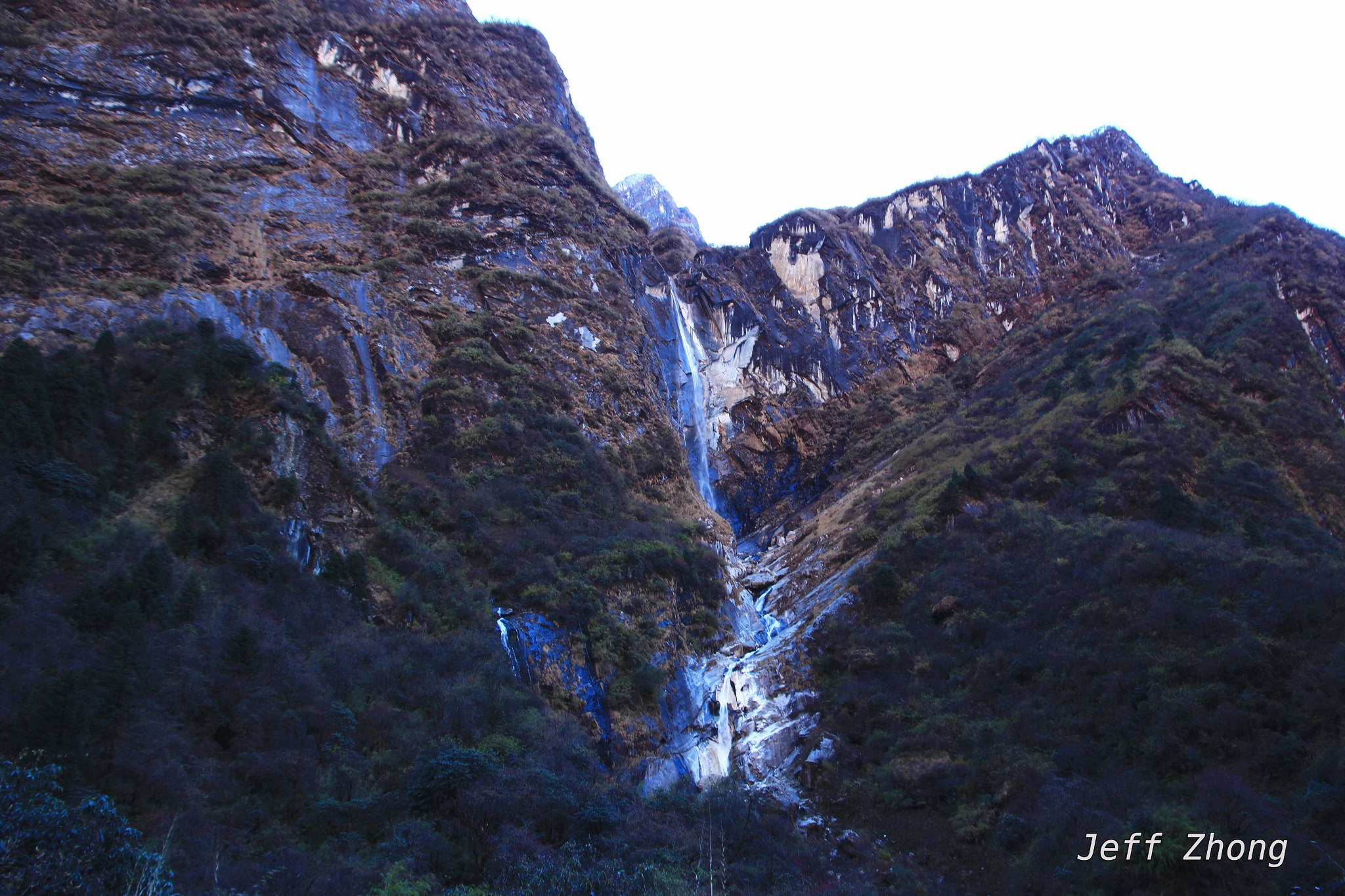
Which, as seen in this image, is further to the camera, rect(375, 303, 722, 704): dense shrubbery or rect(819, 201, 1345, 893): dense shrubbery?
rect(375, 303, 722, 704): dense shrubbery

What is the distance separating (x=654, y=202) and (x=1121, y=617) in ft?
421

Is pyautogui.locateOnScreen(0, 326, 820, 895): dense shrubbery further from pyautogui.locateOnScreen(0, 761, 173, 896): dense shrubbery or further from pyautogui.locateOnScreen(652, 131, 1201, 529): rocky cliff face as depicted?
pyautogui.locateOnScreen(652, 131, 1201, 529): rocky cliff face

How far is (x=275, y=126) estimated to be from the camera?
119 ft

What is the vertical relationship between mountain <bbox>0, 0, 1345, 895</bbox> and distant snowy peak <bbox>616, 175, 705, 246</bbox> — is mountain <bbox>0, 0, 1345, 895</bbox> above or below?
below

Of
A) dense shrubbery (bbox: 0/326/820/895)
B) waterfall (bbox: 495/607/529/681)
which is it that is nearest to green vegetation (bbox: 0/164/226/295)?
dense shrubbery (bbox: 0/326/820/895)

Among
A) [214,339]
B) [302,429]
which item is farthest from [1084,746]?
[214,339]

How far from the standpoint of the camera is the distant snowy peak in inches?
5399

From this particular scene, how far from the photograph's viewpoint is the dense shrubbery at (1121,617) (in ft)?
59.7

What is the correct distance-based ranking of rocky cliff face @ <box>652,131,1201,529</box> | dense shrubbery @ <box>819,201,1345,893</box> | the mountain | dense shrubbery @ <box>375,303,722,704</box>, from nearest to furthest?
1. the mountain
2. dense shrubbery @ <box>819,201,1345,893</box>
3. dense shrubbery @ <box>375,303,722,704</box>
4. rocky cliff face @ <box>652,131,1201,529</box>

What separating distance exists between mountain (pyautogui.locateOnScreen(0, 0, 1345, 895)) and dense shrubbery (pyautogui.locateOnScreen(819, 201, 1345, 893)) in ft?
0.52

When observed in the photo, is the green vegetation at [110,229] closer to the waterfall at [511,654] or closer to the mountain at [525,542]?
the mountain at [525,542]

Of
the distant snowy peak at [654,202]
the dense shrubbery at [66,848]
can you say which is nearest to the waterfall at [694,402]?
the dense shrubbery at [66,848]

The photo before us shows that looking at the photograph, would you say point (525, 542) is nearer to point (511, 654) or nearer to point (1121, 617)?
point (511, 654)

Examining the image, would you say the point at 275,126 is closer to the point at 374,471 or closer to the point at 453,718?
the point at 374,471
